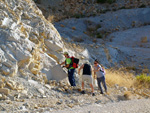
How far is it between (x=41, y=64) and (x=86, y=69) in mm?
1661

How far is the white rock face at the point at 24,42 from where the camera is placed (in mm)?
7250

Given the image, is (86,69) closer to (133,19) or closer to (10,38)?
(10,38)

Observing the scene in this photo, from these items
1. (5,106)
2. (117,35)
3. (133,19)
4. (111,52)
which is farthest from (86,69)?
(133,19)

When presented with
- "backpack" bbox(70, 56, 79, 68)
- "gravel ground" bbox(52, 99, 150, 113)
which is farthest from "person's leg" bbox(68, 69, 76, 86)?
"gravel ground" bbox(52, 99, 150, 113)

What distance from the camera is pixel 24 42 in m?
7.93

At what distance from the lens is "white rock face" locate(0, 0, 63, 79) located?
725 cm

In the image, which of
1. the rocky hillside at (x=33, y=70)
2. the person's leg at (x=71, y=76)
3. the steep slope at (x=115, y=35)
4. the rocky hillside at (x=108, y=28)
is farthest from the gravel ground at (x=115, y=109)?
the steep slope at (x=115, y=35)

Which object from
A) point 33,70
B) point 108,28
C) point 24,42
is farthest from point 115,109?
point 108,28

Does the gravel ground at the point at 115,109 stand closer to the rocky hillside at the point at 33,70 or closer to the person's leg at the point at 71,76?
the rocky hillside at the point at 33,70

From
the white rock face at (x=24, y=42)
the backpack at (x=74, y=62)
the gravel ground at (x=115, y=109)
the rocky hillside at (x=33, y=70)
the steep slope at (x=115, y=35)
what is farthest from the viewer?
the steep slope at (x=115, y=35)

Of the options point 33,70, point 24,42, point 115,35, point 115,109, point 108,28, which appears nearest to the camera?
point 115,109

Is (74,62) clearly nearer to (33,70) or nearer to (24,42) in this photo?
(33,70)

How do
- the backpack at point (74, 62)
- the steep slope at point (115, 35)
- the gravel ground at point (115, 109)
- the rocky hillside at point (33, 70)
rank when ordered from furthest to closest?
the steep slope at point (115, 35)
the backpack at point (74, 62)
the rocky hillside at point (33, 70)
the gravel ground at point (115, 109)

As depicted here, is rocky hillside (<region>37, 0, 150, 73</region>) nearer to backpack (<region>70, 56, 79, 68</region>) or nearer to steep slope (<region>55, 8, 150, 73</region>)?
steep slope (<region>55, 8, 150, 73</region>)
